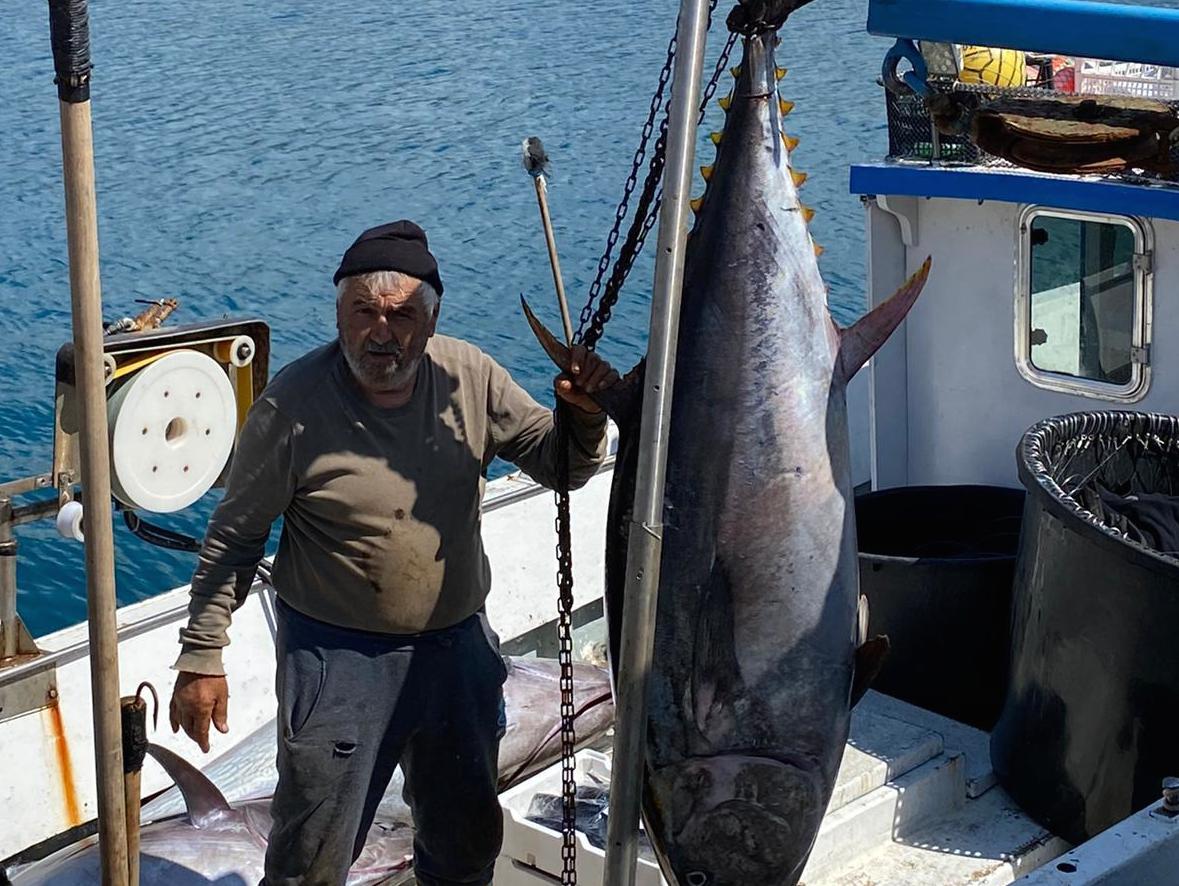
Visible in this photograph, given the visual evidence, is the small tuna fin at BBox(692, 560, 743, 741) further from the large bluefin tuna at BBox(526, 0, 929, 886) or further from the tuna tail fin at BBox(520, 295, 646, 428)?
the tuna tail fin at BBox(520, 295, 646, 428)

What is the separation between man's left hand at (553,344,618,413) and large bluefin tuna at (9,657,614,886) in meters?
1.80

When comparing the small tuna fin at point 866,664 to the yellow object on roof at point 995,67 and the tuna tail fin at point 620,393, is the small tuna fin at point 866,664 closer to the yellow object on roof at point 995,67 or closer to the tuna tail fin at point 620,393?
the tuna tail fin at point 620,393

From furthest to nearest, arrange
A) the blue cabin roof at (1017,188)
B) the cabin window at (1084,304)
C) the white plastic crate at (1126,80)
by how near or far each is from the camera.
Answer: the white plastic crate at (1126,80) < the cabin window at (1084,304) < the blue cabin roof at (1017,188)

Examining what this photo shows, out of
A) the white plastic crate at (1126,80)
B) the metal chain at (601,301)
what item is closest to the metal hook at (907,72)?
the white plastic crate at (1126,80)

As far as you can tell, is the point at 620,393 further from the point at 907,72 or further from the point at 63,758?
the point at 63,758

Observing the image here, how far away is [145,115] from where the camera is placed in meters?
18.0

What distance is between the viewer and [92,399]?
2.35 metres

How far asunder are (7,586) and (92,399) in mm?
1957

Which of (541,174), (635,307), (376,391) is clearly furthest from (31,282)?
(376,391)

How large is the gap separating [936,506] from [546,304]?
923 centimetres

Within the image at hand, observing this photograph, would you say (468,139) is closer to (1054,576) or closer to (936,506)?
(936,506)

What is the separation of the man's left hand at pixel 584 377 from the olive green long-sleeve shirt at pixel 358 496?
41cm

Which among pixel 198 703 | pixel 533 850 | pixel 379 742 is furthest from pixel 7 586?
pixel 533 850

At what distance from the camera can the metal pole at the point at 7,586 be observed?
158 inches
